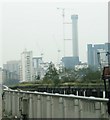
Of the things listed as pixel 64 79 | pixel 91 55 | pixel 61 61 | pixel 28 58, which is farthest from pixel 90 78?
pixel 28 58

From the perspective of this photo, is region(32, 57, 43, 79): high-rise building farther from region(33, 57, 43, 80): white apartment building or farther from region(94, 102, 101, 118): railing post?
region(94, 102, 101, 118): railing post

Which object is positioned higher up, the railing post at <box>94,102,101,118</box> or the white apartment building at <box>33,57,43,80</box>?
the railing post at <box>94,102,101,118</box>

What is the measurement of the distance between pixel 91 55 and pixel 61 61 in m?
14.8

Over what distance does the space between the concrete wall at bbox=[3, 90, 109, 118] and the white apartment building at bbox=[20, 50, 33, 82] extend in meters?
118

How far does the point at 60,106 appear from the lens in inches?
495

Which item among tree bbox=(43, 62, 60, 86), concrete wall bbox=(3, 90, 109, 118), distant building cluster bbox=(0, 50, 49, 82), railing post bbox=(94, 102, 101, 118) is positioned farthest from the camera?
distant building cluster bbox=(0, 50, 49, 82)

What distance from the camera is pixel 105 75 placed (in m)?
8.16

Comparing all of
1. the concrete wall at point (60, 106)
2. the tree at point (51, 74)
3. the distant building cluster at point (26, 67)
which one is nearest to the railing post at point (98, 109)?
the concrete wall at point (60, 106)

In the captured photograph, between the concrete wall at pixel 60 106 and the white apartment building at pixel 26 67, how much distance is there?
117518 mm

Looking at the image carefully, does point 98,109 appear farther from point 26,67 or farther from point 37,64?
point 37,64

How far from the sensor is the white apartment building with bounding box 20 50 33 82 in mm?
139375

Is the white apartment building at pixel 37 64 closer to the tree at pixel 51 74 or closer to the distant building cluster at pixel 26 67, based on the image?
the distant building cluster at pixel 26 67

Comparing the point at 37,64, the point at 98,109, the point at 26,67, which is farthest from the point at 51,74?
the point at 98,109

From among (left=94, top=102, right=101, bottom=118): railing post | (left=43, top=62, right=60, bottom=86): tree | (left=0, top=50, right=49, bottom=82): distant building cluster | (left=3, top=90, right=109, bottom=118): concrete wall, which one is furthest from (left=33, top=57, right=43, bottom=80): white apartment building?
(left=94, top=102, right=101, bottom=118): railing post
